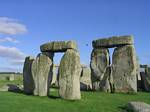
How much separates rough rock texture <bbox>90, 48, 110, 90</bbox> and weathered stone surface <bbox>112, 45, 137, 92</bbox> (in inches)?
40.5

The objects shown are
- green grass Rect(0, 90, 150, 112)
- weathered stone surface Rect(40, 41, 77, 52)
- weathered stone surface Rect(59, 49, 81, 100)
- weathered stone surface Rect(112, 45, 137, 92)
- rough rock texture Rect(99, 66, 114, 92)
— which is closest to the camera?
green grass Rect(0, 90, 150, 112)

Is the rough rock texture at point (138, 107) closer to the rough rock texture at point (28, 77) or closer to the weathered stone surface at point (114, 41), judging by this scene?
the rough rock texture at point (28, 77)

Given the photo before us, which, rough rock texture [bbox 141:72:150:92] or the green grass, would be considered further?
rough rock texture [bbox 141:72:150:92]

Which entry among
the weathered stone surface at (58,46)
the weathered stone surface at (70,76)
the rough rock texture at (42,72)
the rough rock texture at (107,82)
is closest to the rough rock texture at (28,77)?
the rough rock texture at (42,72)

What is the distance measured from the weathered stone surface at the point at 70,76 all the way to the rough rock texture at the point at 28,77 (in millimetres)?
4082

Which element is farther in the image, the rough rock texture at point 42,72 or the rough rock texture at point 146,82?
the rough rock texture at point 146,82

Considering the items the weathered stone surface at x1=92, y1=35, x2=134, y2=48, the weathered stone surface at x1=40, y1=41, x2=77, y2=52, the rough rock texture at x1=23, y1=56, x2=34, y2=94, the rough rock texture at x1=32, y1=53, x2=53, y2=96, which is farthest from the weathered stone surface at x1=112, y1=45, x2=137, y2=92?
the weathered stone surface at x1=40, y1=41, x2=77, y2=52

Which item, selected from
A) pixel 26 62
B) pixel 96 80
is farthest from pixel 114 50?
pixel 26 62

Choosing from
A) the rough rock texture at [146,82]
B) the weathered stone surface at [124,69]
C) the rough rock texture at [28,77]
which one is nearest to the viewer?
the rough rock texture at [28,77]

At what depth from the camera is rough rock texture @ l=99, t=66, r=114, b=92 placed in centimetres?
2653

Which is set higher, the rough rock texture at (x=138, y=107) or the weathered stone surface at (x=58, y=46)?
the weathered stone surface at (x=58, y=46)

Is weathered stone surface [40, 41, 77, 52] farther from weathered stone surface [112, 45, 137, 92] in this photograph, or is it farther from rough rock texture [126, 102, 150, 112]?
weathered stone surface [112, 45, 137, 92]

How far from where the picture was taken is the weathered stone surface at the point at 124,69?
1011 inches

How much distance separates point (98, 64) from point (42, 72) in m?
7.20
